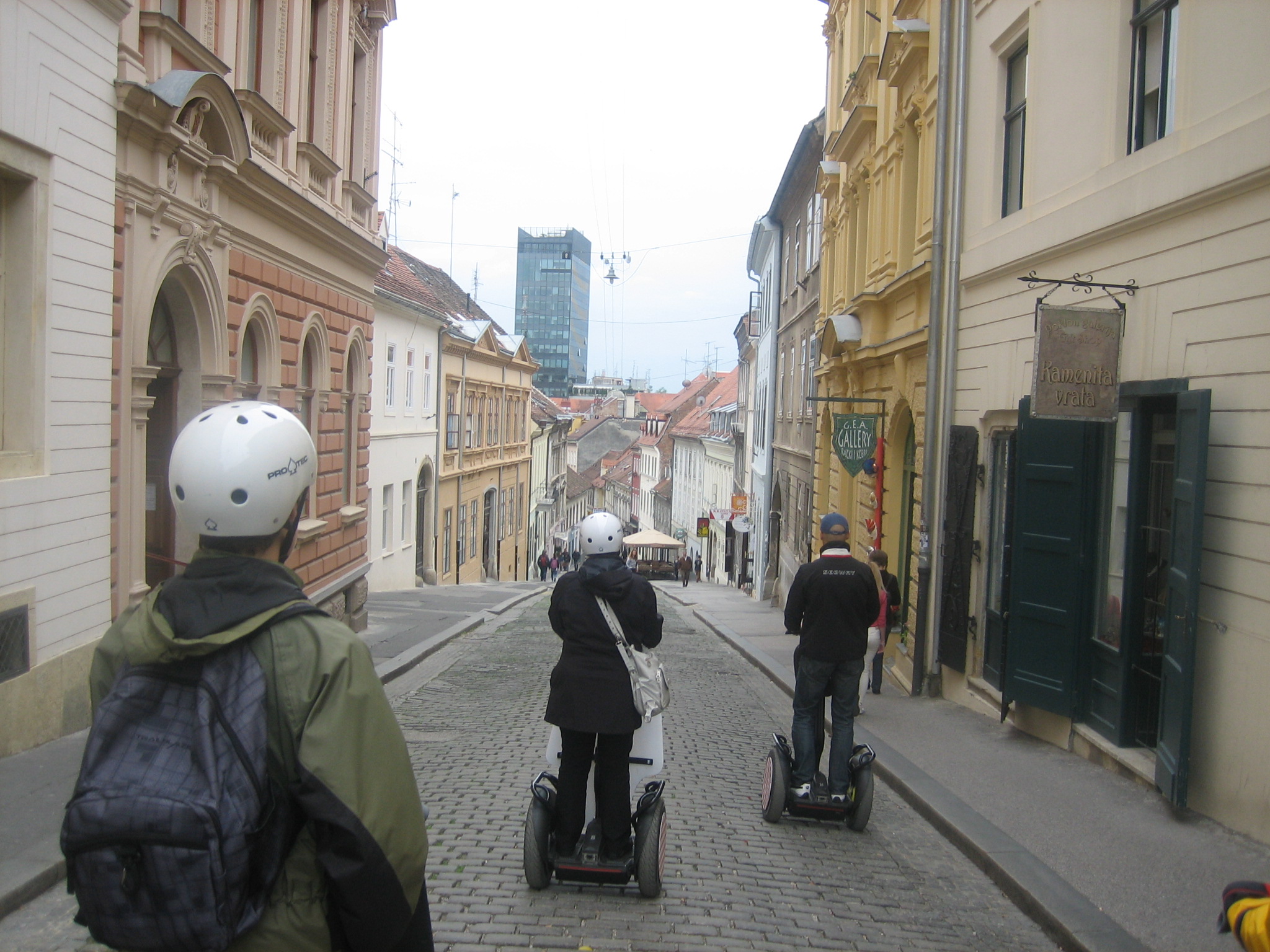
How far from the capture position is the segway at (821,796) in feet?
21.4

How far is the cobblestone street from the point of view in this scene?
486 centimetres

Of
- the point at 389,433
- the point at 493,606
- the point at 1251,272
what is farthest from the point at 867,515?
the point at 389,433

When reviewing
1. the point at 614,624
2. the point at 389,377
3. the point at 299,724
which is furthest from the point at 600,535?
the point at 389,377

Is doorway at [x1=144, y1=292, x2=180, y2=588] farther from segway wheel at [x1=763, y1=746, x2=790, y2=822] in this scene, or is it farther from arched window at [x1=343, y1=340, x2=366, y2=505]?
segway wheel at [x1=763, y1=746, x2=790, y2=822]

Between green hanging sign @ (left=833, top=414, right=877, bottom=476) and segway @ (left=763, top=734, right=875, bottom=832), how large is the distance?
26.3 feet

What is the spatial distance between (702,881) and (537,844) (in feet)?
3.15

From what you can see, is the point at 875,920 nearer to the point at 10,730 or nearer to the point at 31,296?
the point at 10,730

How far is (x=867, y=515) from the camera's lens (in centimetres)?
1575

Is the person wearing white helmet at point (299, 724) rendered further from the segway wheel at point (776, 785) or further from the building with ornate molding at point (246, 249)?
the building with ornate molding at point (246, 249)

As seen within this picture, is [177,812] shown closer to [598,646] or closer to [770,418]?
[598,646]

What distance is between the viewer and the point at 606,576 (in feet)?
16.5

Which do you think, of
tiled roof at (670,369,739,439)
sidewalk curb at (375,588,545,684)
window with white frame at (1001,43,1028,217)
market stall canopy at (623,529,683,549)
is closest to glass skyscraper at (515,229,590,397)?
tiled roof at (670,369,739,439)

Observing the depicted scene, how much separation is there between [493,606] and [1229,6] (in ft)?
54.9

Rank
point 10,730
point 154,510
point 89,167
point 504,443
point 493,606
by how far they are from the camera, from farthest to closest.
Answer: point 504,443
point 493,606
point 154,510
point 89,167
point 10,730
